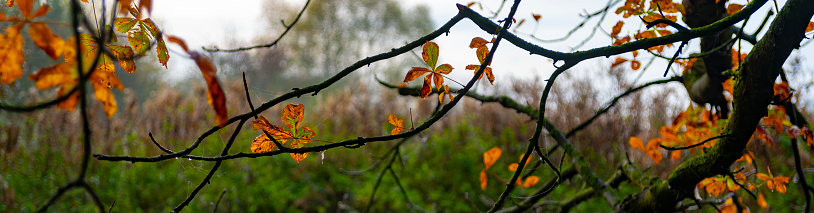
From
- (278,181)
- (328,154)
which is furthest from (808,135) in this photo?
(328,154)

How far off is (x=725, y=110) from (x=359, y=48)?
2081cm

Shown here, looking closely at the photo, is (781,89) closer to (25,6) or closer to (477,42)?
(477,42)

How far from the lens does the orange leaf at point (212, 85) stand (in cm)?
57

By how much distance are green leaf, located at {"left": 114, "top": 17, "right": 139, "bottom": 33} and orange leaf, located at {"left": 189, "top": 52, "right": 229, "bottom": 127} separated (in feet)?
1.75

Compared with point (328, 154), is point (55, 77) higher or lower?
higher

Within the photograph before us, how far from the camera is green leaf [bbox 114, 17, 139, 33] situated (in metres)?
1.01

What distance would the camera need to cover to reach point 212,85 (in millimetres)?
589

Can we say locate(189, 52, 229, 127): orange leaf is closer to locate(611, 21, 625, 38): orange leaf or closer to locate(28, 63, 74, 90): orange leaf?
locate(28, 63, 74, 90): orange leaf

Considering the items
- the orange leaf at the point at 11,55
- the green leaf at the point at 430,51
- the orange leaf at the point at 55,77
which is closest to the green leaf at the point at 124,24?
the orange leaf at the point at 11,55

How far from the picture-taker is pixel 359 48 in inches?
869

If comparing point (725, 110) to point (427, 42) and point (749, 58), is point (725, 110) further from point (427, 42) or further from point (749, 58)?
point (427, 42)

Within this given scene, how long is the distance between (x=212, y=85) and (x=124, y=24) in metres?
0.55

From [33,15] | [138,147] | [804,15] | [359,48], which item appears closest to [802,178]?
[804,15]

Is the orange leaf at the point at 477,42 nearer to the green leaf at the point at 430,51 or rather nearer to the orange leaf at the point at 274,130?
the green leaf at the point at 430,51
